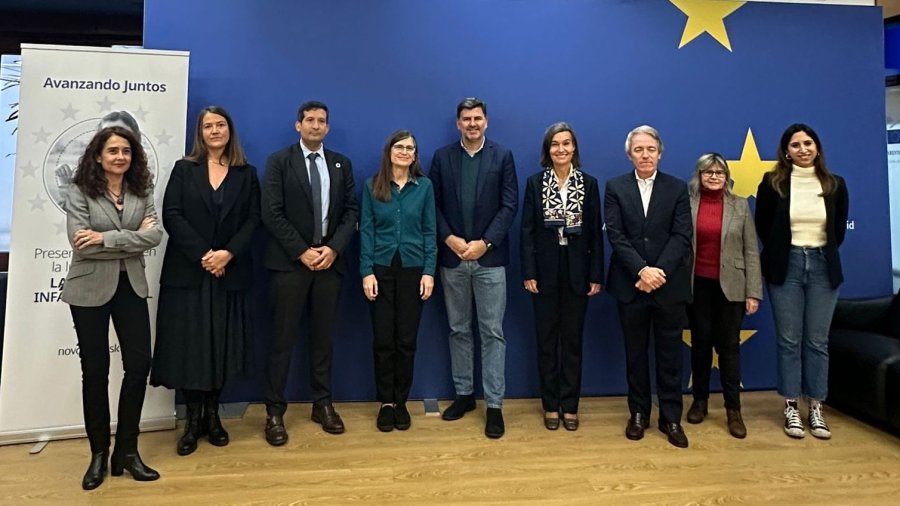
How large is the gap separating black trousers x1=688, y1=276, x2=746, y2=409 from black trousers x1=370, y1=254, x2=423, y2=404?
5.21 ft

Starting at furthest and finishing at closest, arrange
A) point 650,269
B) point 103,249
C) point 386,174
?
point 386,174
point 650,269
point 103,249

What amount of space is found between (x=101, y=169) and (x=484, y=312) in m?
1.96

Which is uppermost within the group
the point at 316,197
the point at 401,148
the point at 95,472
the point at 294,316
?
the point at 401,148

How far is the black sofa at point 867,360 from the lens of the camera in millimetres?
2863

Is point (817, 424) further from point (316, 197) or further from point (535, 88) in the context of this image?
point (316, 197)

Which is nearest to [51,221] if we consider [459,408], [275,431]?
[275,431]

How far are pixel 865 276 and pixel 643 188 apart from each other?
2089 mm

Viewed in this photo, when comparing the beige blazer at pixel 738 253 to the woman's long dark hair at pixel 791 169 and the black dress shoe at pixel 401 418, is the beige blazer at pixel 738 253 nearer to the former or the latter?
the woman's long dark hair at pixel 791 169

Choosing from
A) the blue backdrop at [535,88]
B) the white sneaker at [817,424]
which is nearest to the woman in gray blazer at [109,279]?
the blue backdrop at [535,88]

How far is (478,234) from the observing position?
300 cm

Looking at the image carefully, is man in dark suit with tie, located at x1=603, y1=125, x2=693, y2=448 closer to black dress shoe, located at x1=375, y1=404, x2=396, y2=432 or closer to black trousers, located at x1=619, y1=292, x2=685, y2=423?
black trousers, located at x1=619, y1=292, x2=685, y2=423

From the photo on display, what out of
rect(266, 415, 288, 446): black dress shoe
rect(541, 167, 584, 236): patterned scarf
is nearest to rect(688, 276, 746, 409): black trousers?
rect(541, 167, 584, 236): patterned scarf

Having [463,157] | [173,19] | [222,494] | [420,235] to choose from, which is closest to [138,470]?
[222,494]

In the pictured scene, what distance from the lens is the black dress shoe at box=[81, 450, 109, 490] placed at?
227cm
